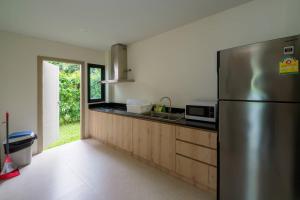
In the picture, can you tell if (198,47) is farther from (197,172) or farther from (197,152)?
(197,172)

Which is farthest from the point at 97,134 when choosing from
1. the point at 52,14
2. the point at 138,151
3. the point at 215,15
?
the point at 215,15

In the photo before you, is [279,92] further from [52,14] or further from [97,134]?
[97,134]

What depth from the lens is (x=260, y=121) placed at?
4.33ft

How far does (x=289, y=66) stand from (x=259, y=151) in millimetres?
775

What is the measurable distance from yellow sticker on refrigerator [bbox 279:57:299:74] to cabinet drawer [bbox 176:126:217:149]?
0.92 meters

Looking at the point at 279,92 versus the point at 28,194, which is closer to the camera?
→ the point at 279,92

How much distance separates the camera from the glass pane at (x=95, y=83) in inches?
157

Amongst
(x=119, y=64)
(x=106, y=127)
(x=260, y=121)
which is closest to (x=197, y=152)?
(x=260, y=121)

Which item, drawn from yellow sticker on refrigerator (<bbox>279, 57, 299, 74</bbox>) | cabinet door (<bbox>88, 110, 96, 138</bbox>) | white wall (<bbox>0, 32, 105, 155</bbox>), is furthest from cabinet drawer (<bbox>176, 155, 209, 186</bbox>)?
white wall (<bbox>0, 32, 105, 155</bbox>)

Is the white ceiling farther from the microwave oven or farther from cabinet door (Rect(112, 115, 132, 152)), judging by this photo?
cabinet door (Rect(112, 115, 132, 152))

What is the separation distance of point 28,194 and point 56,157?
1048 millimetres

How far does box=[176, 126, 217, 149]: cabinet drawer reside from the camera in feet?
5.87

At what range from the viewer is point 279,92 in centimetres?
124

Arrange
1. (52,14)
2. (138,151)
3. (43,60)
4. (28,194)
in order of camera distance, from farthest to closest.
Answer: (43,60)
(138,151)
(52,14)
(28,194)
